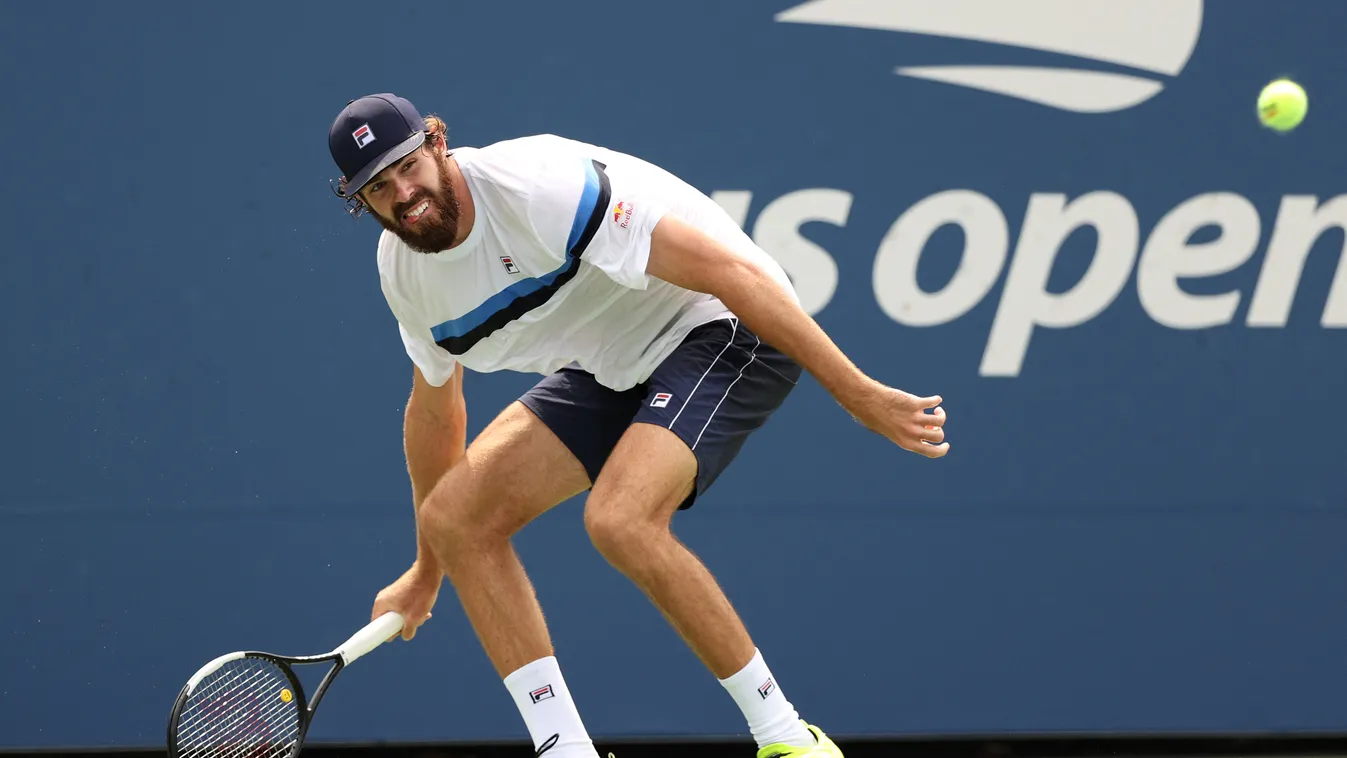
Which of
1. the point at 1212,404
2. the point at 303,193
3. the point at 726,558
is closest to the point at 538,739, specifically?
the point at 726,558

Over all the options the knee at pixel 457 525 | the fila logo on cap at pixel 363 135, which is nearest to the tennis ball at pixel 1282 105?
the knee at pixel 457 525

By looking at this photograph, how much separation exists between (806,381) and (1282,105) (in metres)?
1.60

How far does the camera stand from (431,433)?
3516 mm

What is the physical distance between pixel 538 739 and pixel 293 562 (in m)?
1.60

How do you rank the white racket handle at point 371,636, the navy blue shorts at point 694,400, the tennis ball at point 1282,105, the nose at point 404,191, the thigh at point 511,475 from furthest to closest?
the tennis ball at point 1282,105 → the white racket handle at point 371,636 → the thigh at point 511,475 → the navy blue shorts at point 694,400 → the nose at point 404,191

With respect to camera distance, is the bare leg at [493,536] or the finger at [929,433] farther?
the bare leg at [493,536]

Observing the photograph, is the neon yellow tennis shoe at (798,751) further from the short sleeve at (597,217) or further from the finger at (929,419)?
the short sleeve at (597,217)

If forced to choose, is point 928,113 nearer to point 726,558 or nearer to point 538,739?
point 726,558

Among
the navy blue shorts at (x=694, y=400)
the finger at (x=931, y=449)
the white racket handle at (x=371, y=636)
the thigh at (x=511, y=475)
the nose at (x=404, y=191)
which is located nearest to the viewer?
the finger at (x=931, y=449)

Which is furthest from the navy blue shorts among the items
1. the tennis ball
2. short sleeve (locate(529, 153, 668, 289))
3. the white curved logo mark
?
the tennis ball

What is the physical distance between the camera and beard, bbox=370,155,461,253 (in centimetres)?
308

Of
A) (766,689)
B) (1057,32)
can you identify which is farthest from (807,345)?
(1057,32)

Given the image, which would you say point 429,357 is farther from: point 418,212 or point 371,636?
point 371,636

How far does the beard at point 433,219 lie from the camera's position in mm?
3078
